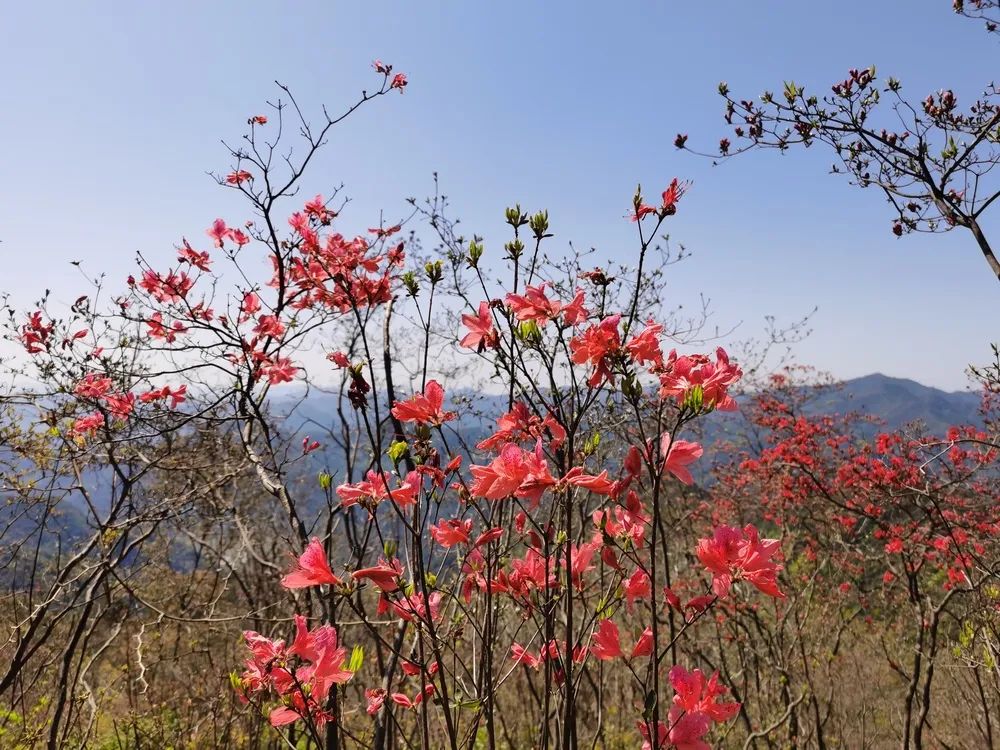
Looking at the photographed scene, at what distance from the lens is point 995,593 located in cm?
303

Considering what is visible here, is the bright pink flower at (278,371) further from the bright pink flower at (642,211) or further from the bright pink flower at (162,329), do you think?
the bright pink flower at (642,211)

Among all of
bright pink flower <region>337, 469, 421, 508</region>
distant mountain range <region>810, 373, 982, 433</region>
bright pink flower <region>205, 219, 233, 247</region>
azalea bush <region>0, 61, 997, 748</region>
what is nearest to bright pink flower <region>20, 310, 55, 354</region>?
azalea bush <region>0, 61, 997, 748</region>

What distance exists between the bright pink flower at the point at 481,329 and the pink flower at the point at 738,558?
2.31 ft

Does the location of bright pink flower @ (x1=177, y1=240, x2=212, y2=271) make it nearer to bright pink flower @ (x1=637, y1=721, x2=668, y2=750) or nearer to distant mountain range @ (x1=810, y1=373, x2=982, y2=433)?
bright pink flower @ (x1=637, y1=721, x2=668, y2=750)

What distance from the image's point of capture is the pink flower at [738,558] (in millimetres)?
1141

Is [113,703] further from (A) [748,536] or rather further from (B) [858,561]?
(B) [858,561]

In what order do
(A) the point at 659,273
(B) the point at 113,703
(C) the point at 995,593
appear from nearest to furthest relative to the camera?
(C) the point at 995,593
(A) the point at 659,273
(B) the point at 113,703

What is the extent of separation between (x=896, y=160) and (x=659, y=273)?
9.73 ft

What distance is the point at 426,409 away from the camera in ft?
4.50

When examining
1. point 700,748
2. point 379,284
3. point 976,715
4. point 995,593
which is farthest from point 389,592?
Result: point 976,715

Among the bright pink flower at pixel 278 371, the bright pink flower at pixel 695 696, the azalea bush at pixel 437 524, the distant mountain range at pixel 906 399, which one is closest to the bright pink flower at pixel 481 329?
the azalea bush at pixel 437 524

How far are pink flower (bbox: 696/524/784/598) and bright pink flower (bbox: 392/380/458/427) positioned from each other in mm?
663

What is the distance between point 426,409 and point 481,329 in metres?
0.26

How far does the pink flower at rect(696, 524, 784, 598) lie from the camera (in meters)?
1.14
